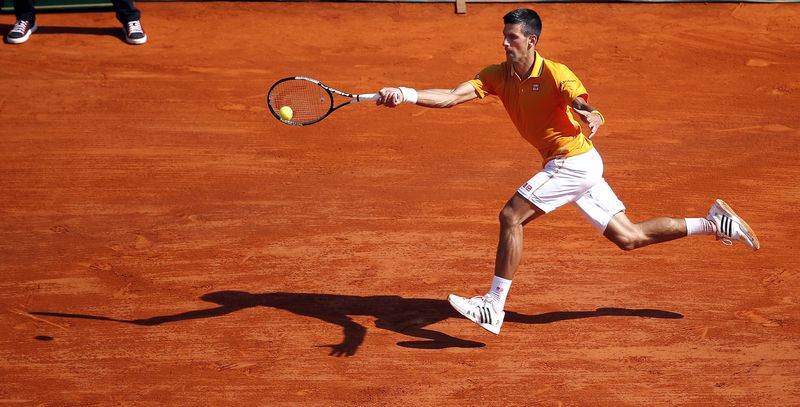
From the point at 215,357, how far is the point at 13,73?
6.38m

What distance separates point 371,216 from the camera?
9602 millimetres

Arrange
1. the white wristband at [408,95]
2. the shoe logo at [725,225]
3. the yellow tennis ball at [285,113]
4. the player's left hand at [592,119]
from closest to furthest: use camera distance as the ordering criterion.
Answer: the player's left hand at [592,119], the white wristband at [408,95], the yellow tennis ball at [285,113], the shoe logo at [725,225]

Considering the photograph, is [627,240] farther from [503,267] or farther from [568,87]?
Answer: [568,87]

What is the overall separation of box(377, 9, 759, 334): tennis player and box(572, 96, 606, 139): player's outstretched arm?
25 mm

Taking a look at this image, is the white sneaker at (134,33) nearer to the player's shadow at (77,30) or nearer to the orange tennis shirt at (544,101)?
the player's shadow at (77,30)

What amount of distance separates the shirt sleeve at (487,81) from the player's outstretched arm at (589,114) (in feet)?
2.40

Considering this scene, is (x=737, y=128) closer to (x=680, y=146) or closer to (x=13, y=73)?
(x=680, y=146)

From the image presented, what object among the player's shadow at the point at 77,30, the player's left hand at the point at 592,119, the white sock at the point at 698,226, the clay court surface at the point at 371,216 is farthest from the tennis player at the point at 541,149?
the player's shadow at the point at 77,30

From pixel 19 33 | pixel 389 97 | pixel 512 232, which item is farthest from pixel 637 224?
pixel 19 33

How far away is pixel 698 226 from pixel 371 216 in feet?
10.0

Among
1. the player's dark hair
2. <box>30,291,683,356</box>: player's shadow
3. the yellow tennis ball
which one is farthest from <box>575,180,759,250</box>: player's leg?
the yellow tennis ball

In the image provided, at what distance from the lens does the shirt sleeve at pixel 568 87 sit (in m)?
7.34

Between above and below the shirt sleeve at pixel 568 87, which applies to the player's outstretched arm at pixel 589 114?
below

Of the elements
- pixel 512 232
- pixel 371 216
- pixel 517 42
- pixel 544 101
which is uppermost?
pixel 517 42
